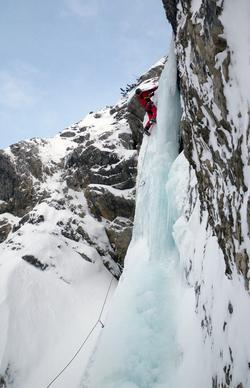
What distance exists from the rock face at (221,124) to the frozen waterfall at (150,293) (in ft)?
4.24

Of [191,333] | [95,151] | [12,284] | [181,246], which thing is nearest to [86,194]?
[95,151]

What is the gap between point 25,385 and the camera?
7.79 metres

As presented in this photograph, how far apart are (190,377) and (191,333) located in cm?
55

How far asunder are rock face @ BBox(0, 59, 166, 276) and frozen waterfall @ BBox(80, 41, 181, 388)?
6532mm

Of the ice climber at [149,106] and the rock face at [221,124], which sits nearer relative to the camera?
the rock face at [221,124]

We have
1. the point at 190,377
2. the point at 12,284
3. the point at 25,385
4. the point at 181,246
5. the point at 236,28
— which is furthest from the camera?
the point at 12,284

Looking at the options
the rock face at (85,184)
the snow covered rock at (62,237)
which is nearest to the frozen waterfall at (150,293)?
the snow covered rock at (62,237)

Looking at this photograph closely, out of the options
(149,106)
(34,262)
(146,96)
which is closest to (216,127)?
(149,106)

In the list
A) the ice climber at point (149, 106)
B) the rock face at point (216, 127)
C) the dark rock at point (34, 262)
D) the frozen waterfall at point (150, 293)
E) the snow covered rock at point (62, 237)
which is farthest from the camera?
the dark rock at point (34, 262)

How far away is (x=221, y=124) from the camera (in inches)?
80.0

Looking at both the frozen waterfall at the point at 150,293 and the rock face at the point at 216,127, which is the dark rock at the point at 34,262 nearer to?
the frozen waterfall at the point at 150,293

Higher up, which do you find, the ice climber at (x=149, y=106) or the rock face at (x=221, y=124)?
the ice climber at (x=149, y=106)

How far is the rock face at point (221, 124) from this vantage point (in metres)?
1.69

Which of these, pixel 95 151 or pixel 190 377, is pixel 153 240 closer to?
pixel 190 377
